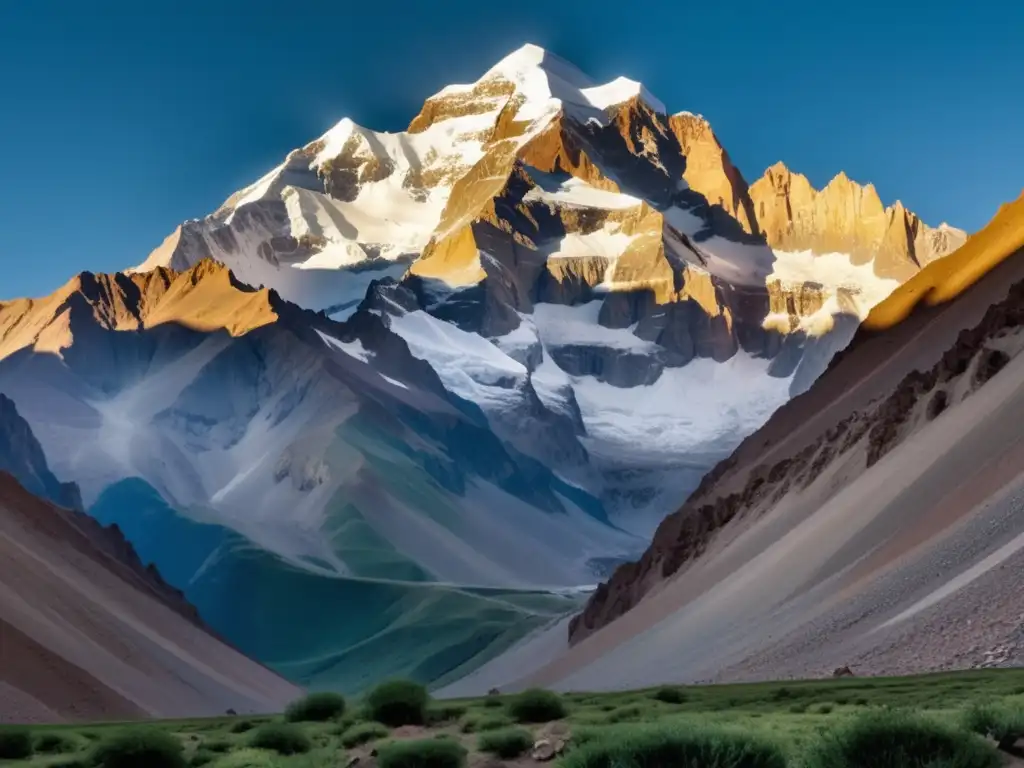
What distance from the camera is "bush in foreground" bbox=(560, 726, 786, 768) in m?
14.9

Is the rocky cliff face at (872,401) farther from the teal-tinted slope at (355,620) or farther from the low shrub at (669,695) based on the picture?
the low shrub at (669,695)

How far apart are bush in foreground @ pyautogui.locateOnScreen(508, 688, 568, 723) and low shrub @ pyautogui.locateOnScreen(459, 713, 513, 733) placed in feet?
0.74

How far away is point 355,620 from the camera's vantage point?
17050 cm

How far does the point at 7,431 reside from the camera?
199 metres

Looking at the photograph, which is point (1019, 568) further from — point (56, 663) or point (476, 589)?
point (476, 589)

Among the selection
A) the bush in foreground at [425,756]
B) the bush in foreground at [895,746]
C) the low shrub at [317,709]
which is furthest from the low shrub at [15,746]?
the bush in foreground at [895,746]

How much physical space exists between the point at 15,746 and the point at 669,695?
1306 centimetres

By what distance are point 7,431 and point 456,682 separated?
101 m

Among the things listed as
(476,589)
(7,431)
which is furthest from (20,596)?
(7,431)

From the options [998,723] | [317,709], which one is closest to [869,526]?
[317,709]

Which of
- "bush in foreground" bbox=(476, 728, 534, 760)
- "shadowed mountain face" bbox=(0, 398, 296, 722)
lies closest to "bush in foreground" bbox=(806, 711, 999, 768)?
"bush in foreground" bbox=(476, 728, 534, 760)

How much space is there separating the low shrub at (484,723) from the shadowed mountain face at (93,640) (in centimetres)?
2949

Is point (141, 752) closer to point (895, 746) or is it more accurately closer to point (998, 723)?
point (895, 746)

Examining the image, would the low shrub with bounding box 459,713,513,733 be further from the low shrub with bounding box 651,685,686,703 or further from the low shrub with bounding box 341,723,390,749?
the low shrub with bounding box 651,685,686,703
